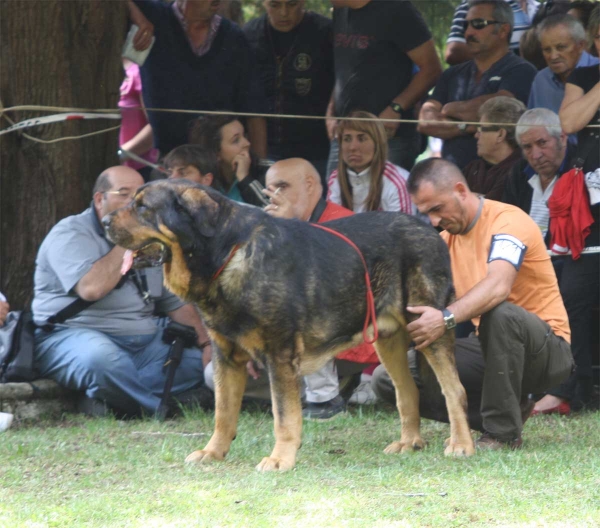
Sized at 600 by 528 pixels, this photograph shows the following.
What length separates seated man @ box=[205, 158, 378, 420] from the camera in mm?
7062

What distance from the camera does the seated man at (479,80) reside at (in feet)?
27.2

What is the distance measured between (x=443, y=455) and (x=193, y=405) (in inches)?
89.1

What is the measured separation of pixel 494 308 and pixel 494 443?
747 mm

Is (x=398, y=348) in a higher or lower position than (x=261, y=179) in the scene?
lower

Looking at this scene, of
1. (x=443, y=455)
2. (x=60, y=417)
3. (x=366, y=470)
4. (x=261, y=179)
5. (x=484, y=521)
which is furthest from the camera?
(x=261, y=179)

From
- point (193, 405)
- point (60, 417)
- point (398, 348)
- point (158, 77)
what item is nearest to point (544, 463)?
point (398, 348)

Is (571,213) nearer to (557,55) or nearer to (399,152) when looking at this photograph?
(557,55)

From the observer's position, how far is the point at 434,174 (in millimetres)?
5801

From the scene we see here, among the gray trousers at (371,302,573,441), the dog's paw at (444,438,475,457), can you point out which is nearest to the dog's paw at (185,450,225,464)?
the dog's paw at (444,438,475,457)

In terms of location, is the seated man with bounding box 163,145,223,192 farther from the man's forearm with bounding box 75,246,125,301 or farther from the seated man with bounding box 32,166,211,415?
the man's forearm with bounding box 75,246,125,301

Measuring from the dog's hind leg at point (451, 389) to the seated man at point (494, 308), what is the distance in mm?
98

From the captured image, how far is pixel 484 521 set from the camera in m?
4.23

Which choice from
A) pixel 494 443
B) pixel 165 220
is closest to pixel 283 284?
pixel 165 220

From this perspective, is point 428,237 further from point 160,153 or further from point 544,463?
point 160,153
